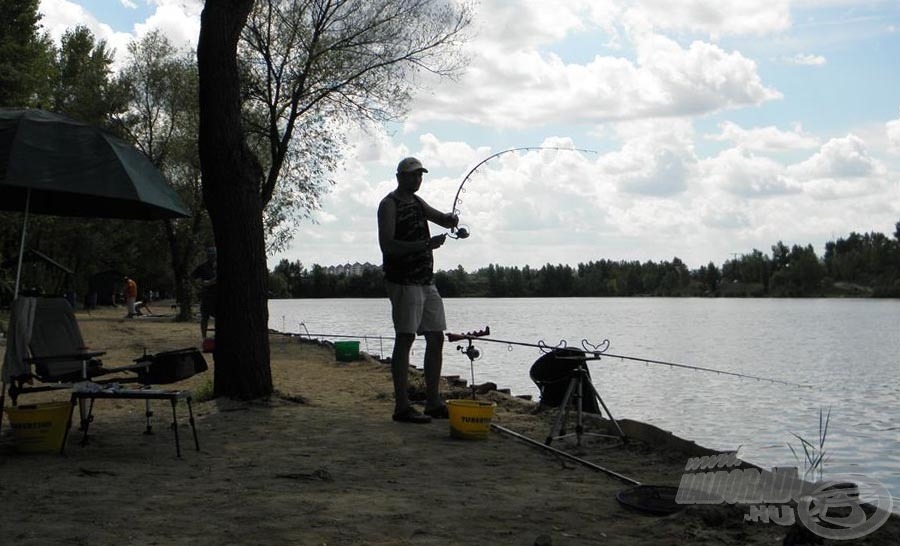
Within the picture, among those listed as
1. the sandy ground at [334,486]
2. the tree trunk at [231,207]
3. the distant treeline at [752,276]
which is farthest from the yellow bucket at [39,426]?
the distant treeline at [752,276]

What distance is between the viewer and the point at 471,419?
6605 millimetres

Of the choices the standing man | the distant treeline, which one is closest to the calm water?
the standing man

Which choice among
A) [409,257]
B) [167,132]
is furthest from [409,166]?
[167,132]

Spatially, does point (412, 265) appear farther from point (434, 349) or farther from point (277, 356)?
point (277, 356)

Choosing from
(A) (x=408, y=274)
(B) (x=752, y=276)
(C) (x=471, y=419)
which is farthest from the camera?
(B) (x=752, y=276)

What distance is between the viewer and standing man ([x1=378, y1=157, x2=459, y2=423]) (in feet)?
23.2

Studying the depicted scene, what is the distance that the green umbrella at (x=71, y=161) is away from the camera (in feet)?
19.0

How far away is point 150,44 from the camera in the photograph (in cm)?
3186

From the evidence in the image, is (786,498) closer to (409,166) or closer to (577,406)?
(577,406)

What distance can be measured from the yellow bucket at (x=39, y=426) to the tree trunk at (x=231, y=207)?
242 cm

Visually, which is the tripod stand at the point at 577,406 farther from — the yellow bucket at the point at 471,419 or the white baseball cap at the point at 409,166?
the white baseball cap at the point at 409,166

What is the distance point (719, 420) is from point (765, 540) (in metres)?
10.1

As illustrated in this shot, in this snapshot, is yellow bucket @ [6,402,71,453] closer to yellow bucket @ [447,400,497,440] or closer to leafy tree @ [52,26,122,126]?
yellow bucket @ [447,400,497,440]

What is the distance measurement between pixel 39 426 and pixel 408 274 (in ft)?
9.44
